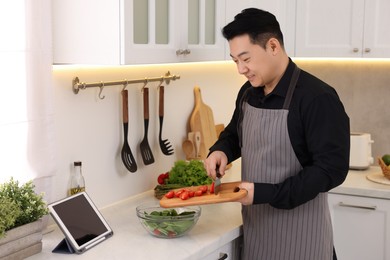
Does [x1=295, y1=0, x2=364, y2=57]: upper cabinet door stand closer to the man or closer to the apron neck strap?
the man

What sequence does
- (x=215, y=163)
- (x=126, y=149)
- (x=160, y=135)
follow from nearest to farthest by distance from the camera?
(x=215, y=163) → (x=126, y=149) → (x=160, y=135)

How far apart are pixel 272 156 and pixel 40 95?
863 mm

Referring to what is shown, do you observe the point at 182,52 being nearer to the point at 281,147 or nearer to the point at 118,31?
the point at 118,31

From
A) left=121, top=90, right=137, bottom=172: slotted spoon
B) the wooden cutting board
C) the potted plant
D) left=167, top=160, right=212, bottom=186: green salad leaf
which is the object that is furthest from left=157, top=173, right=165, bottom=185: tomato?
the potted plant

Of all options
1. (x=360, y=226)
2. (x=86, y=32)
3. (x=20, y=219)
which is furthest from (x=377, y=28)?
(x=20, y=219)

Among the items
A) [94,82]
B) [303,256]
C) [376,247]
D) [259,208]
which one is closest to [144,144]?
[94,82]

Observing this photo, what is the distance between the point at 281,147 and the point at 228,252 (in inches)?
19.1

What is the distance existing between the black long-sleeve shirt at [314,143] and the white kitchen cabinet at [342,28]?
3.83 feet

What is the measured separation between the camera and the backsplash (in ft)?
8.67

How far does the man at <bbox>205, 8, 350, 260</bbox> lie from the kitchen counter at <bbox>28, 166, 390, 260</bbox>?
0.14m

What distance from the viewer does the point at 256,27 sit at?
2350 millimetres

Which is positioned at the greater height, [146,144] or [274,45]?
[274,45]

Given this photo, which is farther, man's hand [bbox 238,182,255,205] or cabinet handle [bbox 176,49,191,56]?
cabinet handle [bbox 176,49,191,56]

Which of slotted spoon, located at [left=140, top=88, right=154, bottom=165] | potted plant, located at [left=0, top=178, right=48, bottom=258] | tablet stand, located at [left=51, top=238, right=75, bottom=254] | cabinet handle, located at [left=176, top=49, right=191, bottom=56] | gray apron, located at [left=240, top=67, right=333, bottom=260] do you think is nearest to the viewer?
potted plant, located at [left=0, top=178, right=48, bottom=258]
